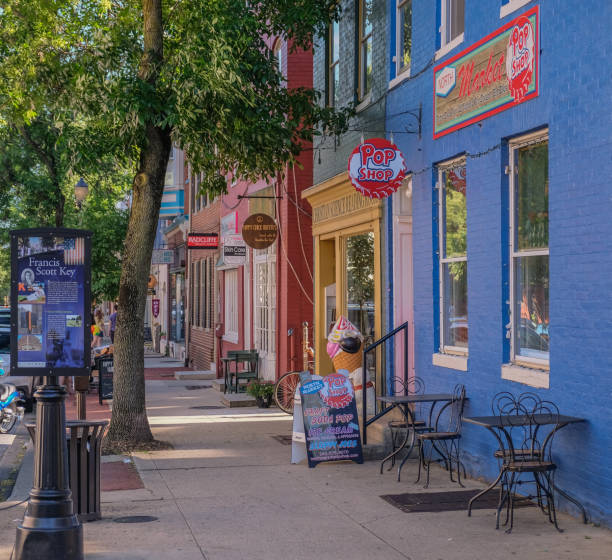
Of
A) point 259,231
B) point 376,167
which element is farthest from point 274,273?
point 376,167

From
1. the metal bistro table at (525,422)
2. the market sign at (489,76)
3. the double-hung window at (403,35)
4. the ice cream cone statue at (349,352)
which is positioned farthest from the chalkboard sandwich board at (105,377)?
the metal bistro table at (525,422)

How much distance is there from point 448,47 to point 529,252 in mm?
3010

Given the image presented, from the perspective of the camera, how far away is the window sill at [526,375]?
8.33 meters

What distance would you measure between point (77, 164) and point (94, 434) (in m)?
5.23

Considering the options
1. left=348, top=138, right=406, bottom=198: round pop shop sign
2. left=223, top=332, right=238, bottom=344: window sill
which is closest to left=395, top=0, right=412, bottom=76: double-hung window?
left=348, top=138, right=406, bottom=198: round pop shop sign

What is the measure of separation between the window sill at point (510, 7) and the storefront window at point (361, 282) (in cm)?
473

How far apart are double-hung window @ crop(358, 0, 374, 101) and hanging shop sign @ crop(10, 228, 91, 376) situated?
7098 millimetres

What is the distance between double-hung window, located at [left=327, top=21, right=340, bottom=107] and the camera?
15226 millimetres

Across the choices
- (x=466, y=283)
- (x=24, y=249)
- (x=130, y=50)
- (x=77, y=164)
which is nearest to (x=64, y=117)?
(x=77, y=164)

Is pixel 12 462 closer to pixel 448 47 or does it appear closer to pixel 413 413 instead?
pixel 413 413

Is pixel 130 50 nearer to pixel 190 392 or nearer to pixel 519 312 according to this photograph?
pixel 519 312

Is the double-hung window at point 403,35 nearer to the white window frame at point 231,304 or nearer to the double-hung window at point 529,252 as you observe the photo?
the double-hung window at point 529,252

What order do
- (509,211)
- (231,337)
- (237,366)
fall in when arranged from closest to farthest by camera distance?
(509,211) < (237,366) < (231,337)

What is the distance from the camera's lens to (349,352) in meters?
12.6
